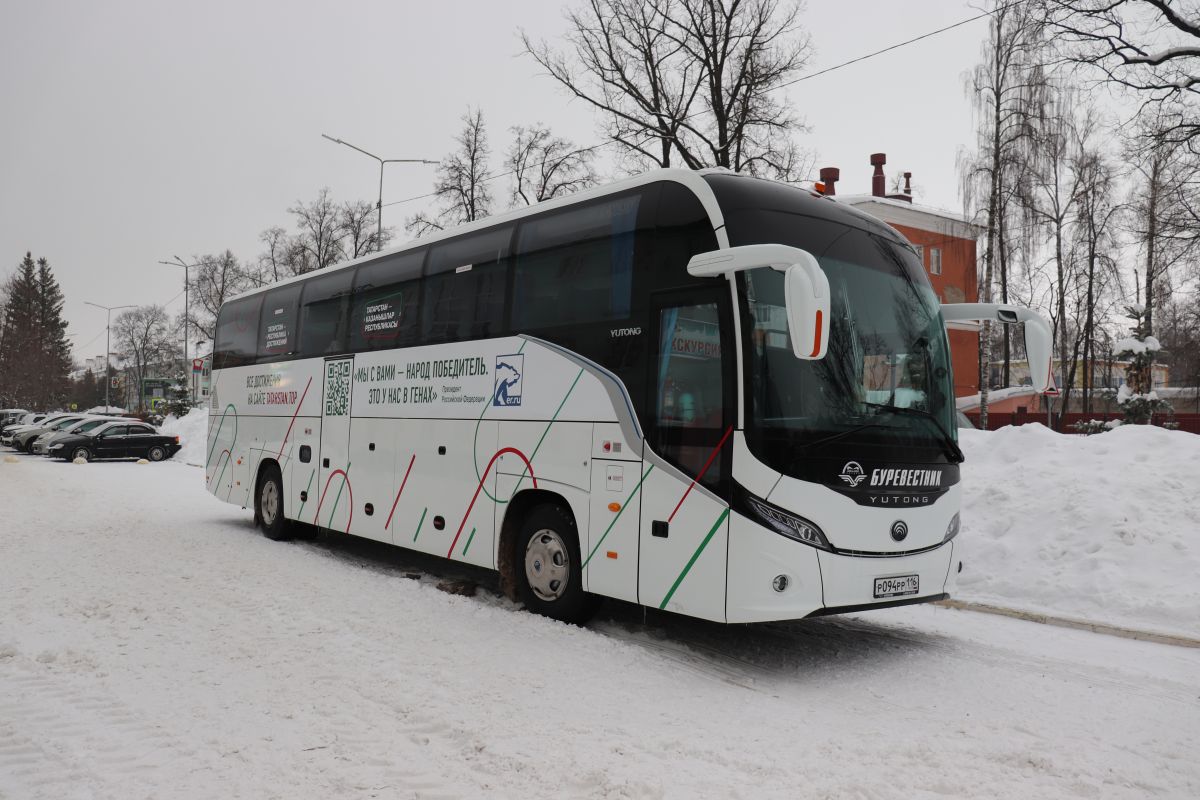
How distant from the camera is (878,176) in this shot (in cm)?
4816

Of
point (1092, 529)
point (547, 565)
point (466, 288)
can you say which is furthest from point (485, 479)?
point (1092, 529)

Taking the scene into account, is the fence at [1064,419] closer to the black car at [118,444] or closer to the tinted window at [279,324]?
the tinted window at [279,324]

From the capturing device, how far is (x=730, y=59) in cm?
2680

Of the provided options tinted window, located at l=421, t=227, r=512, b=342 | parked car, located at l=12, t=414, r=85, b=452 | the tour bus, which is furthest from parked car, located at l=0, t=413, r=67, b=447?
the tour bus

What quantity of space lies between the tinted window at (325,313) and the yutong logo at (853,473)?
7.36 metres

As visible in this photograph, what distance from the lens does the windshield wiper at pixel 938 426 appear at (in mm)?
6438

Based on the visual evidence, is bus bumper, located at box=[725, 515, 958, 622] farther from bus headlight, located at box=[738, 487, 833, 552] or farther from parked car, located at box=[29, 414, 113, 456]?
parked car, located at box=[29, 414, 113, 456]

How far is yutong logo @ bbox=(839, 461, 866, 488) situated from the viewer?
608 centimetres

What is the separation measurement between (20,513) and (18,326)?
8416 cm

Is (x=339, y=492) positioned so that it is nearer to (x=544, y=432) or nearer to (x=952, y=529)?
(x=544, y=432)

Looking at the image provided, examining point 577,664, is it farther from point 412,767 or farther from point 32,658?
point 32,658

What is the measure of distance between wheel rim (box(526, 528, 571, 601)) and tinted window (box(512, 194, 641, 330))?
1.90 meters

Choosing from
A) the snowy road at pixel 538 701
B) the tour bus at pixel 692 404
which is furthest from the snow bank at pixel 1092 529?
the tour bus at pixel 692 404

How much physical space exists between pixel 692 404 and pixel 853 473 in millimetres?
1221
